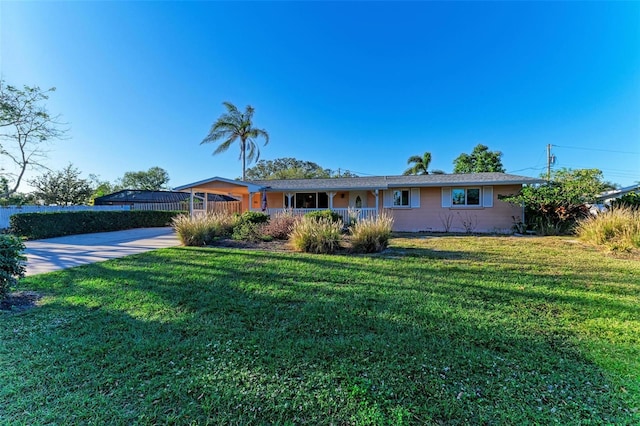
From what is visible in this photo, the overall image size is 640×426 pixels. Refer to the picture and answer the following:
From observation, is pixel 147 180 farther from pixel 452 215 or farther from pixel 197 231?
pixel 452 215

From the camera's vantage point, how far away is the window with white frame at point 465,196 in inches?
534

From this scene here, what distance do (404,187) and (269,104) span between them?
10.2 m

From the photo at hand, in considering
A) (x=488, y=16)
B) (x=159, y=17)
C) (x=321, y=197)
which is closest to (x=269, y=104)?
(x=321, y=197)

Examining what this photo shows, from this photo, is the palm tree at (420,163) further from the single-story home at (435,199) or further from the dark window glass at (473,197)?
the dark window glass at (473,197)

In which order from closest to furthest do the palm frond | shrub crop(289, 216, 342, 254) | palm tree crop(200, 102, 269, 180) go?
1. shrub crop(289, 216, 342, 254)
2. palm tree crop(200, 102, 269, 180)
3. the palm frond

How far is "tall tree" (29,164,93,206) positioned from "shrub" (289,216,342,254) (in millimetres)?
31184

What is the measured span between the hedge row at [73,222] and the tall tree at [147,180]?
3314 cm

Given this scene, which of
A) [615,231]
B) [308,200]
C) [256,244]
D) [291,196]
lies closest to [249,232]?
[256,244]

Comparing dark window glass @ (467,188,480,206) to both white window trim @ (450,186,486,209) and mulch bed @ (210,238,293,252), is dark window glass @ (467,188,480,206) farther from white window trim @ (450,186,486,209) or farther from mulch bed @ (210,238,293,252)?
mulch bed @ (210,238,293,252)

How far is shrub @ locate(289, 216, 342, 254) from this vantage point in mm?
7523

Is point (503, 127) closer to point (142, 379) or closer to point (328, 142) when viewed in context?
point (328, 142)

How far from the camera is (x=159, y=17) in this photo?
8789mm

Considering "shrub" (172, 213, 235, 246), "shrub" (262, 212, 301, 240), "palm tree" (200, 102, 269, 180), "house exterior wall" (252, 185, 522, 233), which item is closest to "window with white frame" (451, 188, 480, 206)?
"house exterior wall" (252, 185, 522, 233)

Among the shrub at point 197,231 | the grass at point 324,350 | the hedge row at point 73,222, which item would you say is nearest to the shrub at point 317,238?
the grass at point 324,350
